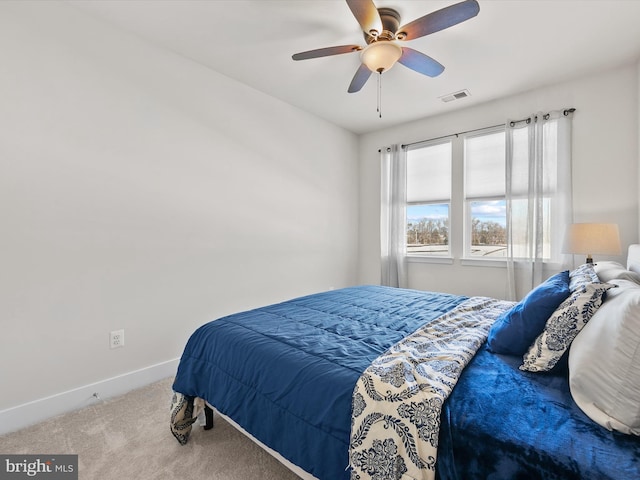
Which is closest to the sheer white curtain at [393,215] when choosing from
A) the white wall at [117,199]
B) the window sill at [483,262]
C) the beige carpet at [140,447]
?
the window sill at [483,262]

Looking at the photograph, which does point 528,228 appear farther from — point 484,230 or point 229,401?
point 229,401

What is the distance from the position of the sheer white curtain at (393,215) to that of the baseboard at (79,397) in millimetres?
2792

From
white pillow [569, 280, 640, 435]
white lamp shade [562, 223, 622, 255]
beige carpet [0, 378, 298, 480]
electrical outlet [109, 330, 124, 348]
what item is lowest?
beige carpet [0, 378, 298, 480]

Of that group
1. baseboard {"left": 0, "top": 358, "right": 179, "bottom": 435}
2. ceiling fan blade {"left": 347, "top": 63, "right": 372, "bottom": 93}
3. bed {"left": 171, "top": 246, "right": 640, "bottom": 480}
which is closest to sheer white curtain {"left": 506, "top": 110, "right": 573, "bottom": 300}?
bed {"left": 171, "top": 246, "right": 640, "bottom": 480}

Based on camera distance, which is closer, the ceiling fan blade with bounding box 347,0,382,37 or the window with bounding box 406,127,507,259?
the ceiling fan blade with bounding box 347,0,382,37

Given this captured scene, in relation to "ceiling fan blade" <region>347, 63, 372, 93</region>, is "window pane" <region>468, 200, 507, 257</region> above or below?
below

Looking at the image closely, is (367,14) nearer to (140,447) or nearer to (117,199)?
(117,199)

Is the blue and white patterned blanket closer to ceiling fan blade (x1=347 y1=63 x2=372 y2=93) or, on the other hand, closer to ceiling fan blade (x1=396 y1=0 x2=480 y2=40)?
ceiling fan blade (x1=396 y1=0 x2=480 y2=40)

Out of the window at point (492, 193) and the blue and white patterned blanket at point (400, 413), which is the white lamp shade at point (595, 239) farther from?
the blue and white patterned blanket at point (400, 413)

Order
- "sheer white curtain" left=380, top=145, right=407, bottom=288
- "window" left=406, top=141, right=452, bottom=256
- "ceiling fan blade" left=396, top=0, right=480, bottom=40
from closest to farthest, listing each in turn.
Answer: "ceiling fan blade" left=396, top=0, right=480, bottom=40, "window" left=406, top=141, right=452, bottom=256, "sheer white curtain" left=380, top=145, right=407, bottom=288

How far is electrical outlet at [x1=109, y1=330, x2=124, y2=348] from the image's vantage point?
224cm

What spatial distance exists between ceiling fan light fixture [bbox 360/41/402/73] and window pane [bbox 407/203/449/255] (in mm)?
2269

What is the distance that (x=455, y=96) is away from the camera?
3.31m

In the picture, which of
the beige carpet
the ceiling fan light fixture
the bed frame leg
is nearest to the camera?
the beige carpet
